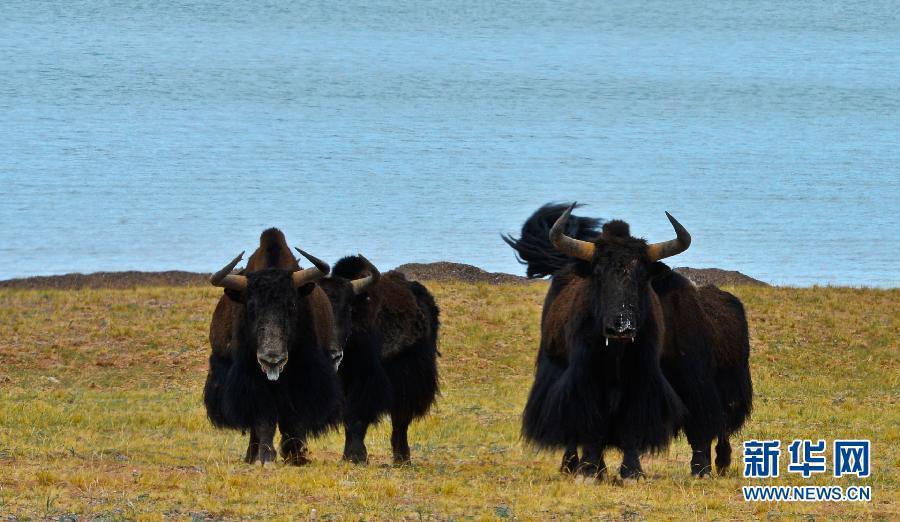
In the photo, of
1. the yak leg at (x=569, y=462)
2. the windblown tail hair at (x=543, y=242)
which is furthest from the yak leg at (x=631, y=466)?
the windblown tail hair at (x=543, y=242)

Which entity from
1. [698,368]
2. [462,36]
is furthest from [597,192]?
[462,36]

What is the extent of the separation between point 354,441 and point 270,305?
1799 millimetres

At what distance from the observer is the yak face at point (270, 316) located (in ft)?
41.1

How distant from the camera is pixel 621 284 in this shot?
1175cm

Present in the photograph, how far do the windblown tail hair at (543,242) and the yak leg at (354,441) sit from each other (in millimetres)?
2660

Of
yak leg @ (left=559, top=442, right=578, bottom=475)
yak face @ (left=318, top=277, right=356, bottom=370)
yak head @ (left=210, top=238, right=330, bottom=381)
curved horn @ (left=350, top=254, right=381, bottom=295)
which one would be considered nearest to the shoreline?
curved horn @ (left=350, top=254, right=381, bottom=295)

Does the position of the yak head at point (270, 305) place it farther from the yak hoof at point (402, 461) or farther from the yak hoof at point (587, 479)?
the yak hoof at point (587, 479)

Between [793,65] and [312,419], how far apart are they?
441 ft

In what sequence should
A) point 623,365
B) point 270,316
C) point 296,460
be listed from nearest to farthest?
point 623,365
point 270,316
point 296,460

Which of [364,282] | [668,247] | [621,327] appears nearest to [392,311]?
[364,282]

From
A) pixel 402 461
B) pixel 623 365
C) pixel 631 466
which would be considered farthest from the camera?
pixel 402 461

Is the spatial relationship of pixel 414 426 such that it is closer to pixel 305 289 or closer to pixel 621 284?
pixel 305 289

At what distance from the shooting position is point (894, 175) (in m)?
83.8

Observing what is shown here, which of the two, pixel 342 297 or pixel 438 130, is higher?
pixel 438 130
